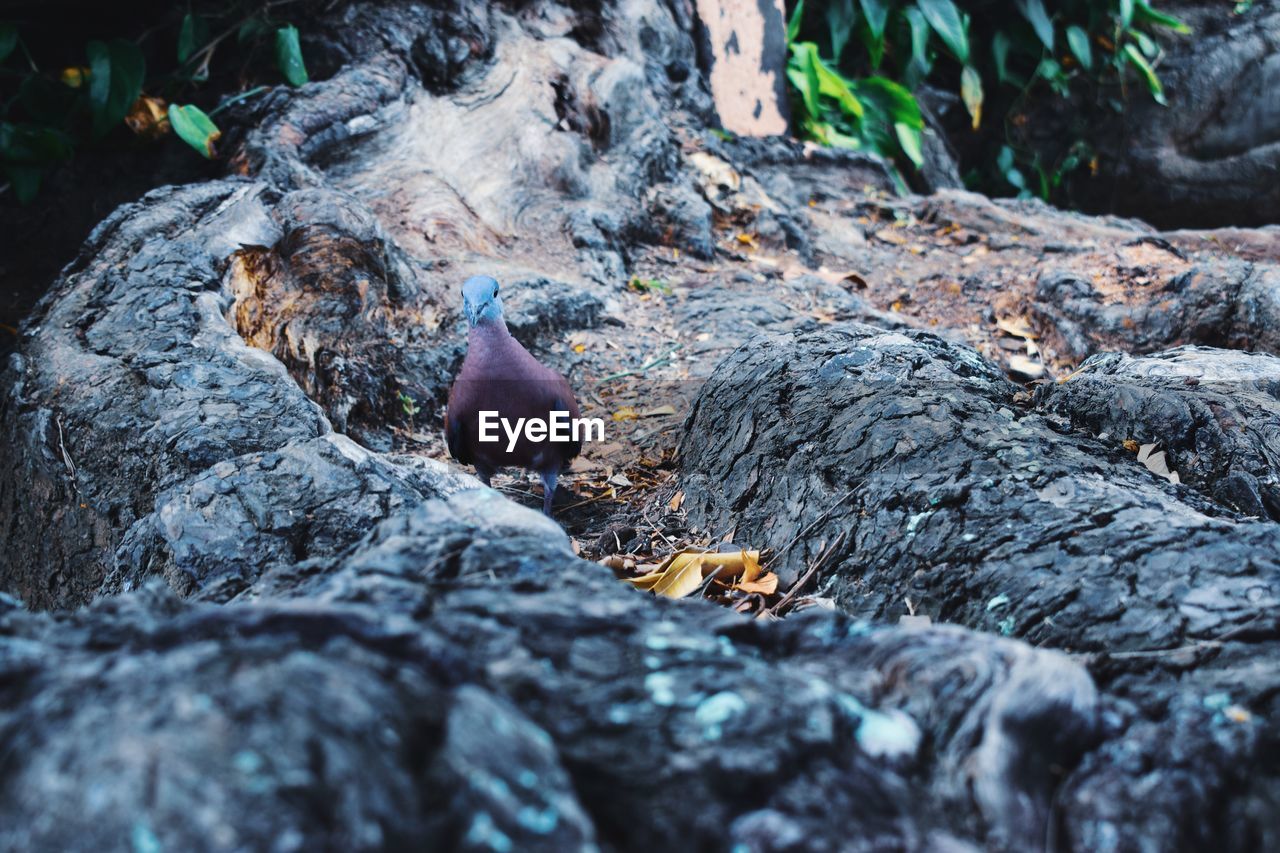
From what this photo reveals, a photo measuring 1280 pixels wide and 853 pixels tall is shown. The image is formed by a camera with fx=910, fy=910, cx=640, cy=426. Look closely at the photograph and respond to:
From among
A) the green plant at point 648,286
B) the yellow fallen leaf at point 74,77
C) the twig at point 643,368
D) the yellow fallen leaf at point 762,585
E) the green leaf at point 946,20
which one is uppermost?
the green leaf at point 946,20

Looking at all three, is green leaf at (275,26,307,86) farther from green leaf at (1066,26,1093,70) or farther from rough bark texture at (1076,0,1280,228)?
rough bark texture at (1076,0,1280,228)

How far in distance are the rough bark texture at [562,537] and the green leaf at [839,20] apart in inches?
105

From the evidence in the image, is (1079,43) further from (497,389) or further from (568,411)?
(497,389)

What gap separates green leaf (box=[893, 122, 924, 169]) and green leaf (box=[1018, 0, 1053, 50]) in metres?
1.30

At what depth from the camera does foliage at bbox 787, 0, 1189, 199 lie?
6.18 metres

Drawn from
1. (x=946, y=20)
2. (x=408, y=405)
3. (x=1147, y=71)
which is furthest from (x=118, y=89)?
(x=1147, y=71)

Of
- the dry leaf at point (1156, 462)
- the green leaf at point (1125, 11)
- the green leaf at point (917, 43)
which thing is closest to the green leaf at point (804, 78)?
the green leaf at point (917, 43)

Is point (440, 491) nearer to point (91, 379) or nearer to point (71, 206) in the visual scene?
point (91, 379)

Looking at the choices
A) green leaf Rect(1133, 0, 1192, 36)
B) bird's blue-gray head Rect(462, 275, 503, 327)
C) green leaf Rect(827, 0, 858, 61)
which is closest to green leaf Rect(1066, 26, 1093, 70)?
green leaf Rect(1133, 0, 1192, 36)

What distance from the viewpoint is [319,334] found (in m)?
2.97

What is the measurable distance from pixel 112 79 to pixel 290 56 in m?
0.69

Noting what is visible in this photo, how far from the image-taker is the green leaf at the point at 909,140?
6.28 m

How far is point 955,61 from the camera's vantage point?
293 inches

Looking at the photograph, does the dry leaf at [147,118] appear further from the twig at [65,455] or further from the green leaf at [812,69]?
the green leaf at [812,69]
